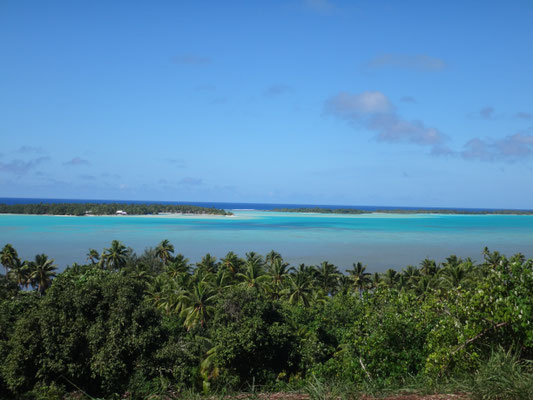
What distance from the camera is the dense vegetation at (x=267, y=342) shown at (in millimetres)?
8070

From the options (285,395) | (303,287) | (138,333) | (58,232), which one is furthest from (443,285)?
(58,232)

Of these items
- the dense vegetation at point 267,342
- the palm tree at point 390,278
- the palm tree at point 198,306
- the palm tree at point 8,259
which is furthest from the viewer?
the palm tree at point 8,259

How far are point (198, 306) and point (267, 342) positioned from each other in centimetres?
1633

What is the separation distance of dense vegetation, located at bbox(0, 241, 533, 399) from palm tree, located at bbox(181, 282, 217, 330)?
10 cm

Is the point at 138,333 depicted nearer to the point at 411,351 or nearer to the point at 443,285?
the point at 411,351

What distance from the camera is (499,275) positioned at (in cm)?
890

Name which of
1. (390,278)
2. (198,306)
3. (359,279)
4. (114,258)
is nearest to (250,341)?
(198,306)

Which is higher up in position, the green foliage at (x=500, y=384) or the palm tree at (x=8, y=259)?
the green foliage at (x=500, y=384)

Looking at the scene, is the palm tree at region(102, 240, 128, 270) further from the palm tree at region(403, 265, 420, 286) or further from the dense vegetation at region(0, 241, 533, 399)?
the palm tree at region(403, 265, 420, 286)

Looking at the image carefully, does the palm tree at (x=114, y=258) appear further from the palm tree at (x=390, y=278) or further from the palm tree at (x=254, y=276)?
the palm tree at (x=390, y=278)

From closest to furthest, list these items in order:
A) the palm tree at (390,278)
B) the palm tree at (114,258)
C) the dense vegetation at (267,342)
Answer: the dense vegetation at (267,342) → the palm tree at (390,278) → the palm tree at (114,258)

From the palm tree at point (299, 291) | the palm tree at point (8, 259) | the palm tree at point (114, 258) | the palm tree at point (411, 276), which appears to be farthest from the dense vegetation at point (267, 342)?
the palm tree at point (114, 258)

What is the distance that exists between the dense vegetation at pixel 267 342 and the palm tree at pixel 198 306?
0.32 ft

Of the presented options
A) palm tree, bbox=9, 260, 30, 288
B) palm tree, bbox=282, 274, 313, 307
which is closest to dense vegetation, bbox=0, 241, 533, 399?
palm tree, bbox=282, 274, 313, 307
